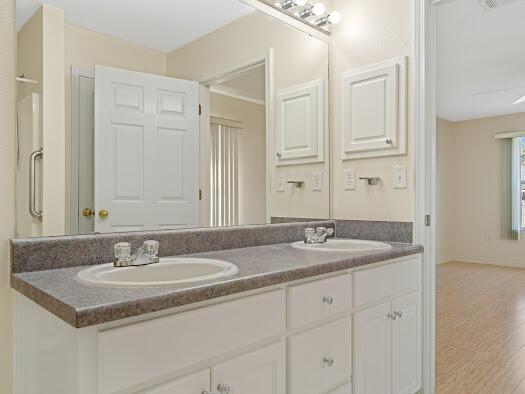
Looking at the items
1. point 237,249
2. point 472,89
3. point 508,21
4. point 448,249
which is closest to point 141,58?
point 237,249

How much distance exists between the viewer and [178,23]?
1.67 metres

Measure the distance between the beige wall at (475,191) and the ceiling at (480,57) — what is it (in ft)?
1.87

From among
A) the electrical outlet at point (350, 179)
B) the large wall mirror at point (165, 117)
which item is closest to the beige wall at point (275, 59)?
the large wall mirror at point (165, 117)

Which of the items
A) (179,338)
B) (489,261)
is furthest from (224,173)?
(489,261)

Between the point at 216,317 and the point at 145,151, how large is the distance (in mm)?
800

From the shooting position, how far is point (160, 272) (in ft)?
4.43

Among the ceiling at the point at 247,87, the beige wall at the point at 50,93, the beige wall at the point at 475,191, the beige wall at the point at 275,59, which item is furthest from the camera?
the beige wall at the point at 475,191

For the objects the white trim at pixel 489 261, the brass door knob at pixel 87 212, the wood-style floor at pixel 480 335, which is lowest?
the white trim at pixel 489 261

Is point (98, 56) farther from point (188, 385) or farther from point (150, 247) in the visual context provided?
point (188, 385)

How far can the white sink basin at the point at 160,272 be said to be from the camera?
106 cm

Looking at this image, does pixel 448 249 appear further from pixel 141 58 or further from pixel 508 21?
pixel 141 58

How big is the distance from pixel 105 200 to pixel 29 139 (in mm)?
325

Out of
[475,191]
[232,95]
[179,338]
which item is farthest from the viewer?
[475,191]

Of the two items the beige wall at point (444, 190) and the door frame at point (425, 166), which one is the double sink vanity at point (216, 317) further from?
the beige wall at point (444, 190)
